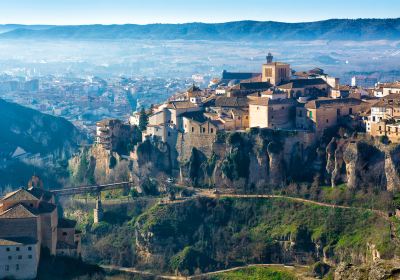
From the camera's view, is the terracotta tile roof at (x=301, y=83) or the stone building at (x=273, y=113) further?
the terracotta tile roof at (x=301, y=83)

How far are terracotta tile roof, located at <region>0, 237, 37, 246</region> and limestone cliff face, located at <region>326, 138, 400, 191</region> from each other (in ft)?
50.4

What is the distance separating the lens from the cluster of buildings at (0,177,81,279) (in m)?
29.2

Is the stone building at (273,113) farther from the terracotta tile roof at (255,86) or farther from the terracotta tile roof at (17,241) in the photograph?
the terracotta tile roof at (17,241)

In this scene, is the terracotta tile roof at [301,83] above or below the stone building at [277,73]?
below

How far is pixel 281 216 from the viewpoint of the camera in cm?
3903

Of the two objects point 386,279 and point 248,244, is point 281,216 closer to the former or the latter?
point 248,244

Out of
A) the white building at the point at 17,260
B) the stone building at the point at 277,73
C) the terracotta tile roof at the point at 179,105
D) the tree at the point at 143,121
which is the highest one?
the stone building at the point at 277,73

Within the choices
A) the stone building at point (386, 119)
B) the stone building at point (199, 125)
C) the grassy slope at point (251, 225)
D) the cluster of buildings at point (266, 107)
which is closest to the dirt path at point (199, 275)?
the grassy slope at point (251, 225)

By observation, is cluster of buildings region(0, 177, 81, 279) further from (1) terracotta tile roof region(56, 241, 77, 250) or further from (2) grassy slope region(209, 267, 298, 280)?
(2) grassy slope region(209, 267, 298, 280)

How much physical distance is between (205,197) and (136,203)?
11.4 ft

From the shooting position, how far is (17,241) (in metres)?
29.5

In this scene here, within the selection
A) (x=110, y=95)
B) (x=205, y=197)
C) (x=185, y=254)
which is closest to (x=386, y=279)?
(x=185, y=254)

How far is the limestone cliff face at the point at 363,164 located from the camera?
38125 millimetres

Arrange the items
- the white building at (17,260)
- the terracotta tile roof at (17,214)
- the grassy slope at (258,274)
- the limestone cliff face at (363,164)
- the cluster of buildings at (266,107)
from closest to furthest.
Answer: the white building at (17,260)
the terracotta tile roof at (17,214)
the grassy slope at (258,274)
the limestone cliff face at (363,164)
the cluster of buildings at (266,107)
